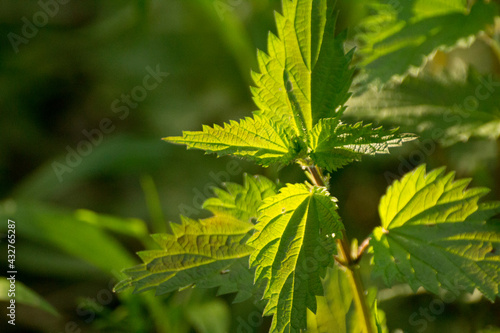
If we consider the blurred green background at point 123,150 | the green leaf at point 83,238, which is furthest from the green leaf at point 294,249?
the green leaf at point 83,238

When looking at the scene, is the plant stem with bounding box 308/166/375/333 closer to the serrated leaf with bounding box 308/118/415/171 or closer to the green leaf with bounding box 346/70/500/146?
the serrated leaf with bounding box 308/118/415/171

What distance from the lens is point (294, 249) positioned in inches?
31.9

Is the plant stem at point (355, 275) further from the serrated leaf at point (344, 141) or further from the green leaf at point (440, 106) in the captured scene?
the green leaf at point (440, 106)

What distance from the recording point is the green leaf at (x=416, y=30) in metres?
1.27

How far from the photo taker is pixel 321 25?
87cm

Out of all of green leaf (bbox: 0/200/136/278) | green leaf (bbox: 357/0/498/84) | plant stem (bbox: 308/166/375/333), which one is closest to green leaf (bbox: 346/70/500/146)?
green leaf (bbox: 357/0/498/84)

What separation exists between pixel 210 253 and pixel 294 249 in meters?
0.17

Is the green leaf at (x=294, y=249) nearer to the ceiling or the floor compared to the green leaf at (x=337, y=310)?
nearer to the ceiling

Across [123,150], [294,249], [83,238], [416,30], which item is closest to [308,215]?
[294,249]

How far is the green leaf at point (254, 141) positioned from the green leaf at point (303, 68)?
40 millimetres

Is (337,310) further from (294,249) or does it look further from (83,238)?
(83,238)

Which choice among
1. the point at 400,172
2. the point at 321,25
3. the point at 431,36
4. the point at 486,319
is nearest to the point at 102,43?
the point at 400,172

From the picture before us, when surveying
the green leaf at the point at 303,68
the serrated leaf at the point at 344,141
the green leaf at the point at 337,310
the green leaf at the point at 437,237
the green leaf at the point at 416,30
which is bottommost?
the green leaf at the point at 337,310

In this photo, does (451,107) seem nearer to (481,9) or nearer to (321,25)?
(481,9)
